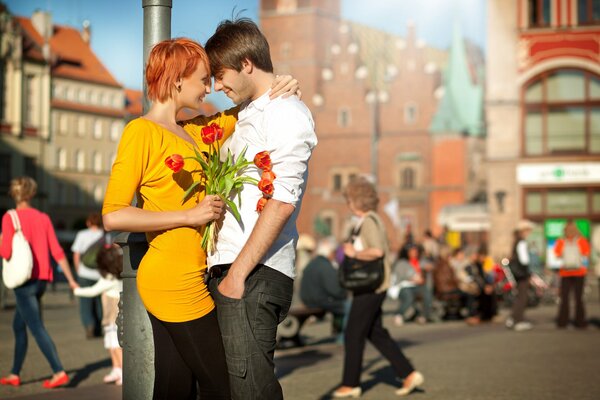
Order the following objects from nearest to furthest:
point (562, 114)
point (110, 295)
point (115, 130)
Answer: point (110, 295) < point (562, 114) < point (115, 130)

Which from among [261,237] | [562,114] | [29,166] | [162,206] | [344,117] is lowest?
[261,237]

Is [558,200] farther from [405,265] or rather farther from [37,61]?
[37,61]

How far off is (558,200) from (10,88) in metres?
48.0

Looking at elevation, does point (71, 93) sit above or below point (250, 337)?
above

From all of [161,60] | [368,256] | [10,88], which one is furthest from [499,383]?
[10,88]

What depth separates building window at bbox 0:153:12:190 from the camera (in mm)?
75938

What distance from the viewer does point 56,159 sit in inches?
3332

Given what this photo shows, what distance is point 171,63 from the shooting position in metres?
4.22

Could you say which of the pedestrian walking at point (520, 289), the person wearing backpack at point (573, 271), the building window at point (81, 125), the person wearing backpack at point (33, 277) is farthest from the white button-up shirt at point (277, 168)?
the building window at point (81, 125)

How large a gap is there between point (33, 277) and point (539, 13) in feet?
112

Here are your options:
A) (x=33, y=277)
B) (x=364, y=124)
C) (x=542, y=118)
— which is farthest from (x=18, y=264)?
(x=364, y=124)

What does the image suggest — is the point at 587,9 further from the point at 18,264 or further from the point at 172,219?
the point at 172,219

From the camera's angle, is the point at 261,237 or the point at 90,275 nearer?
the point at 261,237

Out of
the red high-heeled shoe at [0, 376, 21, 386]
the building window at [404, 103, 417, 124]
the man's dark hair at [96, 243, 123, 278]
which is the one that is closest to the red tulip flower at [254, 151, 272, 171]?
the red high-heeled shoe at [0, 376, 21, 386]
